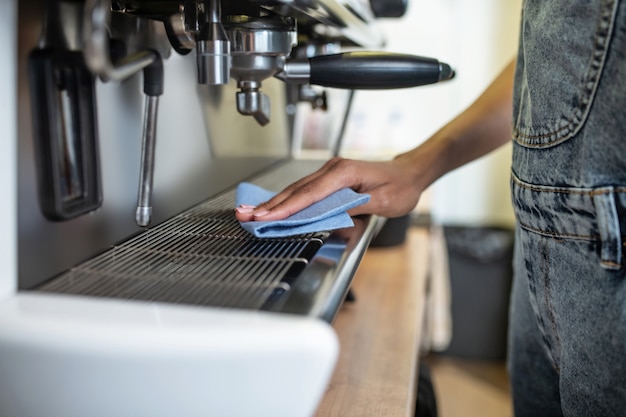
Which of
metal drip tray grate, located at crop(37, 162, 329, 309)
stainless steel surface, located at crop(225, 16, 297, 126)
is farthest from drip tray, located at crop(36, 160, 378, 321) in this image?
stainless steel surface, located at crop(225, 16, 297, 126)

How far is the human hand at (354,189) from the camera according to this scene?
2.22 feet

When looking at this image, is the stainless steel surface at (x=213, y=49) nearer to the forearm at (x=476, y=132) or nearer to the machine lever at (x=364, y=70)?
the machine lever at (x=364, y=70)

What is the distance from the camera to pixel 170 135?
0.77 metres

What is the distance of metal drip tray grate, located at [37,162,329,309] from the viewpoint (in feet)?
1.58

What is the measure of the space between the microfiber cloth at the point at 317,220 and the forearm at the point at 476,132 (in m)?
0.23

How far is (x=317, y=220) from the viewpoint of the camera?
65 cm

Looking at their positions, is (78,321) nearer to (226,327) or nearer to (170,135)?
(226,327)

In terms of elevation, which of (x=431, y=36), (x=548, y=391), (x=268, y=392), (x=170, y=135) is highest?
(x=431, y=36)

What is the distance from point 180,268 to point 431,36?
69.0 inches

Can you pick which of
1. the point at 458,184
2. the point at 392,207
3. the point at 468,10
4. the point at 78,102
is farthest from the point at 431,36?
the point at 78,102

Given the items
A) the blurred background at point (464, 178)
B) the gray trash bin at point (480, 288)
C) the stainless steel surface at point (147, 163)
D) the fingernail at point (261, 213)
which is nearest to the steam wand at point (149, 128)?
the stainless steel surface at point (147, 163)

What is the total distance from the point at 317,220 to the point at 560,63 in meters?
0.26

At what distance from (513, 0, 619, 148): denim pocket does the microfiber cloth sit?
0.59 ft

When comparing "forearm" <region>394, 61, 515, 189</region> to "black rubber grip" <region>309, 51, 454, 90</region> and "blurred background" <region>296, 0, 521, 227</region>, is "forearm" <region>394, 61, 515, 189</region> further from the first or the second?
"blurred background" <region>296, 0, 521, 227</region>
